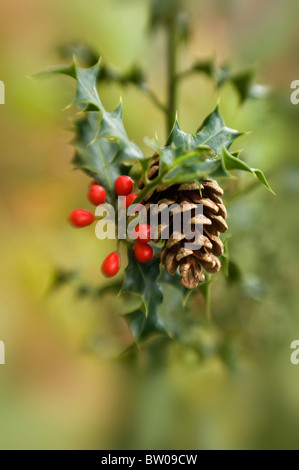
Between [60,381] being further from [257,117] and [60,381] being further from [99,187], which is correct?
[99,187]

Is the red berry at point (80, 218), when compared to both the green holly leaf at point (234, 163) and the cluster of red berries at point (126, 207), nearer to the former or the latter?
the cluster of red berries at point (126, 207)

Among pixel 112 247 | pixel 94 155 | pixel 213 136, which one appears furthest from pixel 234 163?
pixel 112 247

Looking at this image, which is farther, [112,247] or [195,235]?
[112,247]

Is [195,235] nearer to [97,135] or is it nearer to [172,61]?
[97,135]

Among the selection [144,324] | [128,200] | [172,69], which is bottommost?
[144,324]

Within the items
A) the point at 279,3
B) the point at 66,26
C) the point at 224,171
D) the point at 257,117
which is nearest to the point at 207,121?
the point at 224,171

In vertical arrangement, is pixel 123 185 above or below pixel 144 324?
above

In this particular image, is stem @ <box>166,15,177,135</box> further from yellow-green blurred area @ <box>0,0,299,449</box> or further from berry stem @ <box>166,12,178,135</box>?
yellow-green blurred area @ <box>0,0,299,449</box>
